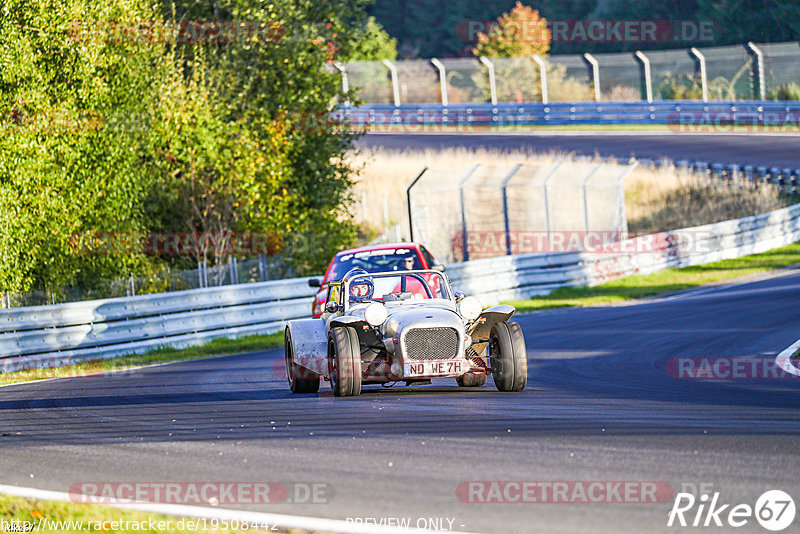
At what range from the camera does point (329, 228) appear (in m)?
27.3

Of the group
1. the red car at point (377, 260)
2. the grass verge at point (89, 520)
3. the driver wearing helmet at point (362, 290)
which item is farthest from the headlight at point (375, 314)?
the red car at point (377, 260)

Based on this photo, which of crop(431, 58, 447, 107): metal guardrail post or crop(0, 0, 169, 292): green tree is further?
crop(431, 58, 447, 107): metal guardrail post

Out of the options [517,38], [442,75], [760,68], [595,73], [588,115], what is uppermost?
[517,38]

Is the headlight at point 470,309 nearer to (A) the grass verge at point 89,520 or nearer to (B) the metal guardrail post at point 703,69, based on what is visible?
(A) the grass verge at point 89,520

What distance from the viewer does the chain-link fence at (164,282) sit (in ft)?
63.3

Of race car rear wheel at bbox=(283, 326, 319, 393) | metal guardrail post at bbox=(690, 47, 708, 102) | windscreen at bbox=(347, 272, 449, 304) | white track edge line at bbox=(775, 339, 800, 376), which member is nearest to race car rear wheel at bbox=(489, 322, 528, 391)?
windscreen at bbox=(347, 272, 449, 304)

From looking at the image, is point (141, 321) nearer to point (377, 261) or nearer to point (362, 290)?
point (377, 261)

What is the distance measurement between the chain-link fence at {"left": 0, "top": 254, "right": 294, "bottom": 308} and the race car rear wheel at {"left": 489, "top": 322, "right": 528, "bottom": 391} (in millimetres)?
11019

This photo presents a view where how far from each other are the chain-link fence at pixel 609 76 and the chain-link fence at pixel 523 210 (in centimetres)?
1142

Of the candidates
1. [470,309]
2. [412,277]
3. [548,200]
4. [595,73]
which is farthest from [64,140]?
[595,73]

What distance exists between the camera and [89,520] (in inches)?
241

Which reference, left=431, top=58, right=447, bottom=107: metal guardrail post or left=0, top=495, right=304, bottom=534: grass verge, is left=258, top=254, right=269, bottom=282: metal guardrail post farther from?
left=431, top=58, right=447, bottom=107: metal guardrail post

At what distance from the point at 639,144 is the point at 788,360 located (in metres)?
29.9

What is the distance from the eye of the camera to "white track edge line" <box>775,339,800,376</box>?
454 inches
